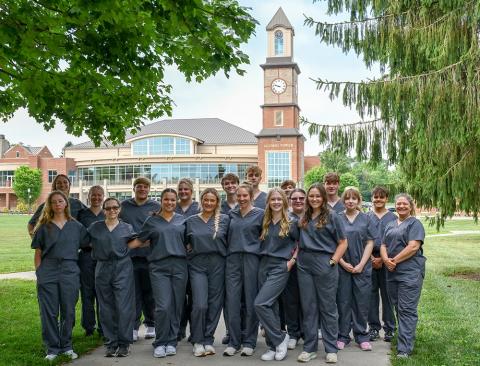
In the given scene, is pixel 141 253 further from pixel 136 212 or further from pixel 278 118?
pixel 278 118

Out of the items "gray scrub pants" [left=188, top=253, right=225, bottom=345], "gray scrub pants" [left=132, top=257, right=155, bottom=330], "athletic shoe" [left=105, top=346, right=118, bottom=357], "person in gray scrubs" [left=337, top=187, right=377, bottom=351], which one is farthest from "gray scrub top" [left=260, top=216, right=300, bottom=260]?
"athletic shoe" [left=105, top=346, right=118, bottom=357]

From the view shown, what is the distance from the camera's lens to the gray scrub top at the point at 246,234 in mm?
6480

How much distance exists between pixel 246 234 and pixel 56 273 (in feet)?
7.07

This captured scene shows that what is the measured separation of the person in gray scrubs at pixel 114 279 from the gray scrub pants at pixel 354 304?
245 centimetres

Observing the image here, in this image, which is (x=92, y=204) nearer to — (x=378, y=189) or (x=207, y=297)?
(x=207, y=297)

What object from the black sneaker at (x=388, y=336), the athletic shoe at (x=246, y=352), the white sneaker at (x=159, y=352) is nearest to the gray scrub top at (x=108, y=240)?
the white sneaker at (x=159, y=352)

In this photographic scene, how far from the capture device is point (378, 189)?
743 centimetres

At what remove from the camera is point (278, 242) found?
640 cm

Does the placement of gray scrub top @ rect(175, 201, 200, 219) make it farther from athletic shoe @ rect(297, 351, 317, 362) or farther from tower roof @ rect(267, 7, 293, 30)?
tower roof @ rect(267, 7, 293, 30)

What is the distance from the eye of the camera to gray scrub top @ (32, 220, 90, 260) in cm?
631

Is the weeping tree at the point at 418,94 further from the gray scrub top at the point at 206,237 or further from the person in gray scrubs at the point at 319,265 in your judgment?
the gray scrub top at the point at 206,237

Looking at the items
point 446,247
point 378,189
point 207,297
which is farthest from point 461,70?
point 446,247

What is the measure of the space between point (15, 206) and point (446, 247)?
79.3 metres

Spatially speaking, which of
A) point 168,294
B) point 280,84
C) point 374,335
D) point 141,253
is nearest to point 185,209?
point 141,253
